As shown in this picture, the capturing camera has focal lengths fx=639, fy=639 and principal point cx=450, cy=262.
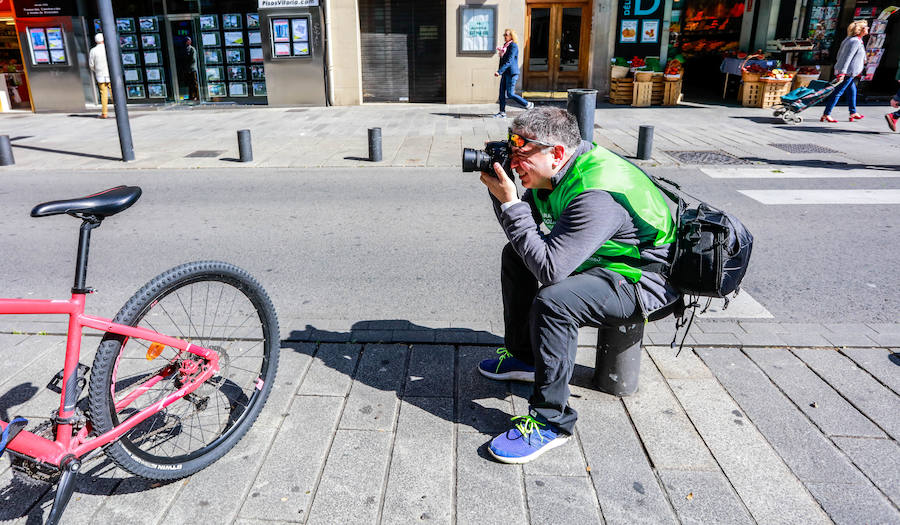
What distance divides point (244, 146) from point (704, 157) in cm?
707

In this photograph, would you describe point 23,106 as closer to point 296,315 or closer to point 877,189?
point 296,315

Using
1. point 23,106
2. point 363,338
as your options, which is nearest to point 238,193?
point 363,338

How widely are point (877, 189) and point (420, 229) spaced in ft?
18.6

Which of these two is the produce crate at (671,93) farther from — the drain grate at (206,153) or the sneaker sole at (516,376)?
the sneaker sole at (516,376)

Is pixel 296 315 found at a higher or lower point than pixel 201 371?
lower

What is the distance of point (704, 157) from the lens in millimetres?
9820

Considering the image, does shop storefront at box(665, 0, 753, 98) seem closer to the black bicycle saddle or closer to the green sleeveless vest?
the green sleeveless vest

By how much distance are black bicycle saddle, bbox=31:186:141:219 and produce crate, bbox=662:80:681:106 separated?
51.6 ft

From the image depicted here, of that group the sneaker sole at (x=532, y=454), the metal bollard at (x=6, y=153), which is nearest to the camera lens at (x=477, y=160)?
the sneaker sole at (x=532, y=454)

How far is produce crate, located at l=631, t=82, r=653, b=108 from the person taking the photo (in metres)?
16.1

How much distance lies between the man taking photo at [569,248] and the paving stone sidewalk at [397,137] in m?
6.75

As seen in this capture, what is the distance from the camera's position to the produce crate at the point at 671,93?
16.1 m

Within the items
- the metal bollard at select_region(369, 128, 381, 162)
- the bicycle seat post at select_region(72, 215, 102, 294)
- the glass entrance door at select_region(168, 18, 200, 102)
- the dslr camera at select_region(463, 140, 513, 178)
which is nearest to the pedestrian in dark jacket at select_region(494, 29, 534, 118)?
the metal bollard at select_region(369, 128, 381, 162)

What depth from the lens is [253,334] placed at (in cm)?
399
